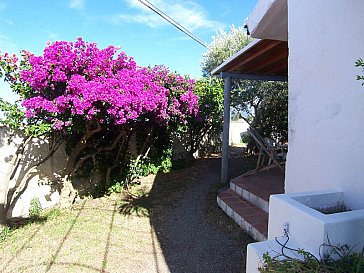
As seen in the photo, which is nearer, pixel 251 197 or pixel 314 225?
pixel 314 225

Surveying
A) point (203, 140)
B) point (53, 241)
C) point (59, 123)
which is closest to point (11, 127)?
point (59, 123)

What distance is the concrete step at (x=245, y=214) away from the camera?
307 cm

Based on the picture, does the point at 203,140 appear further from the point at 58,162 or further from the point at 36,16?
the point at 36,16

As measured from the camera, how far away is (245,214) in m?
3.54

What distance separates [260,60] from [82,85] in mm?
3371

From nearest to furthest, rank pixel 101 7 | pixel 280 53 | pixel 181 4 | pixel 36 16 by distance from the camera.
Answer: pixel 280 53 → pixel 36 16 → pixel 101 7 → pixel 181 4

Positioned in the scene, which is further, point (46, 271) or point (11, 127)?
point (11, 127)

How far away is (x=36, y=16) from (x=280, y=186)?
6.92 m

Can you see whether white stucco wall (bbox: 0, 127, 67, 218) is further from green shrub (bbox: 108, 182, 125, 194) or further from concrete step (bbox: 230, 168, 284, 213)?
concrete step (bbox: 230, 168, 284, 213)

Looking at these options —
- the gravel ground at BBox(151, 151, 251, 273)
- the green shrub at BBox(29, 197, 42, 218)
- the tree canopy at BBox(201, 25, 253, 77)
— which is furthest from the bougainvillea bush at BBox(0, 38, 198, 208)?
the tree canopy at BBox(201, 25, 253, 77)

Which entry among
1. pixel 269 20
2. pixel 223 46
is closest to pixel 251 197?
pixel 269 20

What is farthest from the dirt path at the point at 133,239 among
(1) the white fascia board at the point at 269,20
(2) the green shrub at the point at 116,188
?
(1) the white fascia board at the point at 269,20

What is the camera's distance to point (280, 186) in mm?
4160

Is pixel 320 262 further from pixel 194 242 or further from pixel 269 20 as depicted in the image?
pixel 269 20
